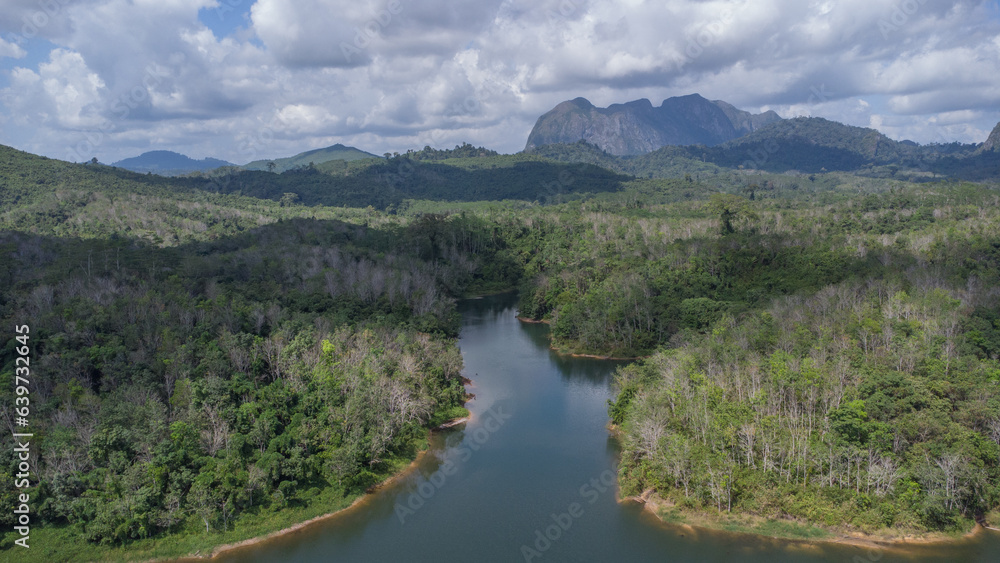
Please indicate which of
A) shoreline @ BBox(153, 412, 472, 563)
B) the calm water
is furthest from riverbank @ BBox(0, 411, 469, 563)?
the calm water

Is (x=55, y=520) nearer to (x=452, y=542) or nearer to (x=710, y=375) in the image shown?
(x=452, y=542)

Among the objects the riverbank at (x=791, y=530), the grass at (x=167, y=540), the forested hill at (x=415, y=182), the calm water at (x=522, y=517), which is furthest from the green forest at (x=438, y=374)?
the forested hill at (x=415, y=182)

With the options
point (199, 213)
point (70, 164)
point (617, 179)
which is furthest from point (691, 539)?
point (617, 179)

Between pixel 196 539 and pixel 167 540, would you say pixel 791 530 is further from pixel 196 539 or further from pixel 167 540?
pixel 167 540

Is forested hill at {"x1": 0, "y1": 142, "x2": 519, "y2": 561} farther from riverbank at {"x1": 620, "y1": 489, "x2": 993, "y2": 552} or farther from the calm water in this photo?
riverbank at {"x1": 620, "y1": 489, "x2": 993, "y2": 552}

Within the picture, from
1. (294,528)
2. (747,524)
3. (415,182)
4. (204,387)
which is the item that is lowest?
(294,528)

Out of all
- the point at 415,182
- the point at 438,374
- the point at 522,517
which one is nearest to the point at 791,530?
the point at 522,517

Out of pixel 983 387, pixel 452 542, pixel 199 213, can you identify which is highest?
pixel 199 213
